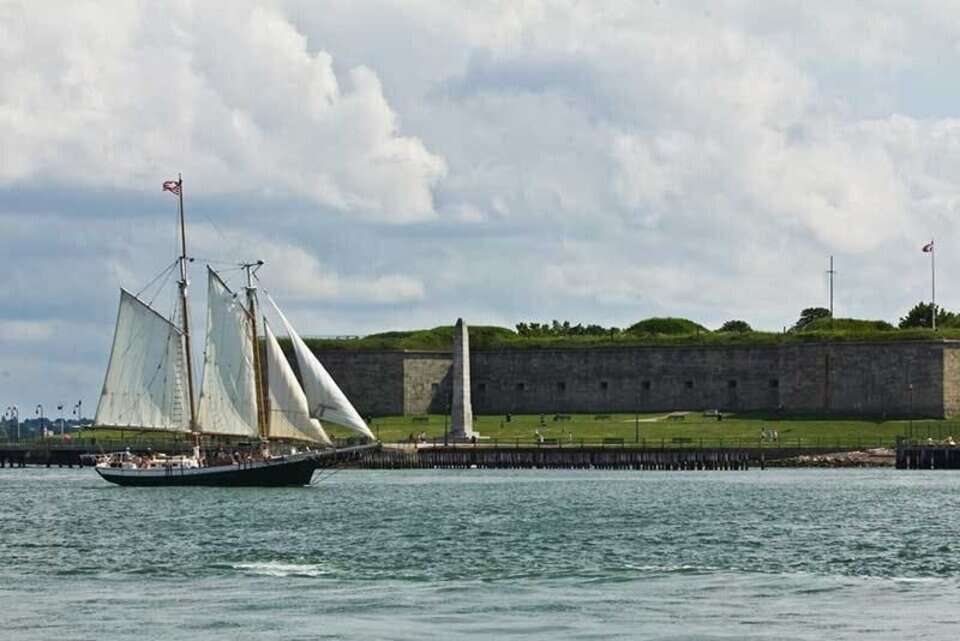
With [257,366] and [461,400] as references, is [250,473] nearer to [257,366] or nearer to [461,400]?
[257,366]

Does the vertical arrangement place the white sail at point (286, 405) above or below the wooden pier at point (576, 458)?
above

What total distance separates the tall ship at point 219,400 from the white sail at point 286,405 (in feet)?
0.13

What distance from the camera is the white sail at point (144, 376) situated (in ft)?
285

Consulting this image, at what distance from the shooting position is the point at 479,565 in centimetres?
4850

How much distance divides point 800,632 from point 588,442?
284 ft

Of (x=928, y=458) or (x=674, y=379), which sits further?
(x=674, y=379)

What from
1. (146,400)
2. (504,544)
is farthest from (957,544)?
(146,400)

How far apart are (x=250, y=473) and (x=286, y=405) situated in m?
3.00

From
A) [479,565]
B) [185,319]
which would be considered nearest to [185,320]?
[185,319]

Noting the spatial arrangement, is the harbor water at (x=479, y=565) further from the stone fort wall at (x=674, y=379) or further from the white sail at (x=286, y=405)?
the stone fort wall at (x=674, y=379)

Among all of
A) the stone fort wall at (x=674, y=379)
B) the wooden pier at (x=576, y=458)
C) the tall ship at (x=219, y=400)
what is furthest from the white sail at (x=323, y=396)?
the stone fort wall at (x=674, y=379)

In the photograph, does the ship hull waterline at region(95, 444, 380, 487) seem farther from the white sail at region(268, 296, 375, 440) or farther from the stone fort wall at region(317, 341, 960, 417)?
the stone fort wall at region(317, 341, 960, 417)

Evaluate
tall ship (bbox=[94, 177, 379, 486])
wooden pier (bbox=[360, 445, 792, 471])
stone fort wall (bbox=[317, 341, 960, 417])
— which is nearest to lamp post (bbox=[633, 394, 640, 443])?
stone fort wall (bbox=[317, 341, 960, 417])

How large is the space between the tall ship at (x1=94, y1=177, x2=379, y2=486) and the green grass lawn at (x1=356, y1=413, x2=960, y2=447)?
3762 centimetres
